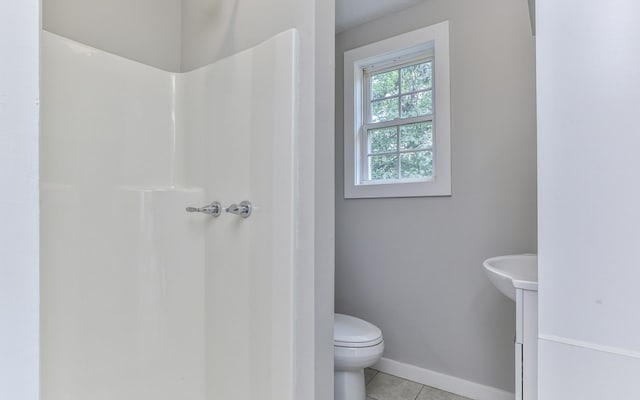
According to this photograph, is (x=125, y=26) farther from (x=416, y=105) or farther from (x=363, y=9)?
(x=416, y=105)

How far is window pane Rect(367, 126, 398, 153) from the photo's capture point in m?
2.21

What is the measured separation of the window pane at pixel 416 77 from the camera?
6.82 ft

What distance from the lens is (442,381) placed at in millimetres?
1898

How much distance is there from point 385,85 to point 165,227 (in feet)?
5.46

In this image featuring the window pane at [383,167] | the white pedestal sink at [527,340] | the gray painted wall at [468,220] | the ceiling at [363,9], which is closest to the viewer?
the white pedestal sink at [527,340]

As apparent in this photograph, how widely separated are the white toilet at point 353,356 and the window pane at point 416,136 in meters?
1.14

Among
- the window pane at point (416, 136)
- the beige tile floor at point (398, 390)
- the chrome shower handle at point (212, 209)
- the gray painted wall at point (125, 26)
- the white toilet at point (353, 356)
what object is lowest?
the beige tile floor at point (398, 390)

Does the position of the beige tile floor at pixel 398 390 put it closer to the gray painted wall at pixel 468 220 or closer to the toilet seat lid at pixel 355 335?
the gray painted wall at pixel 468 220

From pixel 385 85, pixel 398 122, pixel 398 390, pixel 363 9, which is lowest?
pixel 398 390

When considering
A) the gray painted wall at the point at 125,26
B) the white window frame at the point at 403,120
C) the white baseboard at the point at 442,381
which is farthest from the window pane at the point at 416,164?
the gray painted wall at the point at 125,26

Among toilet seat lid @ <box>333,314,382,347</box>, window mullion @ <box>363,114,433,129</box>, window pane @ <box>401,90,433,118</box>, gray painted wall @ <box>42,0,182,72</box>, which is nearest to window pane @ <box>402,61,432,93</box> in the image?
window pane @ <box>401,90,433,118</box>

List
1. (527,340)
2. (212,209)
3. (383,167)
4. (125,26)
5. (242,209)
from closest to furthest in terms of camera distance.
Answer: (527,340) < (242,209) < (212,209) < (125,26) < (383,167)

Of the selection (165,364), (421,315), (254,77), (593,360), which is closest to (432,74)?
(254,77)

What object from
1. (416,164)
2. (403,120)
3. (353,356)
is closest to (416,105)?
(403,120)
